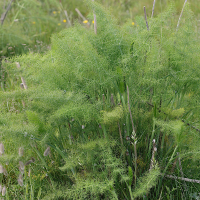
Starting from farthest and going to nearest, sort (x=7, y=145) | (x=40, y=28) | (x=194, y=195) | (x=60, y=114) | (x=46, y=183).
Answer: (x=40, y=28) < (x=7, y=145) < (x=46, y=183) < (x=194, y=195) < (x=60, y=114)

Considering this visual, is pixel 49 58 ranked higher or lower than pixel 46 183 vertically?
higher

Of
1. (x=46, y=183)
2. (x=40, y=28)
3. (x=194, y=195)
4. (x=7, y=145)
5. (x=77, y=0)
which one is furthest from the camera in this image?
(x=77, y=0)

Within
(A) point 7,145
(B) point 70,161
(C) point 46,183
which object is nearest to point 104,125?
(B) point 70,161

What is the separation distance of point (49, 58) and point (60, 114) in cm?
39

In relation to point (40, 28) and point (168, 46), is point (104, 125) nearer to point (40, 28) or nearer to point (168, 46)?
point (168, 46)

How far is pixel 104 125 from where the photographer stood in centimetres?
100

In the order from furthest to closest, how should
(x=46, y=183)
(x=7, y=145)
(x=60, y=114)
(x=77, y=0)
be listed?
(x=77, y=0) → (x=7, y=145) → (x=46, y=183) → (x=60, y=114)

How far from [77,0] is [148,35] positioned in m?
3.62

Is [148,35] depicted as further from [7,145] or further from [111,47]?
[7,145]

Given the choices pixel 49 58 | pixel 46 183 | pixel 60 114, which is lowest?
pixel 46 183

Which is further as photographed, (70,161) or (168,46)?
(168,46)

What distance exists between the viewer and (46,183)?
1132 mm

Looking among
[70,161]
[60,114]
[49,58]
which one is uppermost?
[49,58]

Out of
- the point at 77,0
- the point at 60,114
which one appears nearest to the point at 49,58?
the point at 60,114
